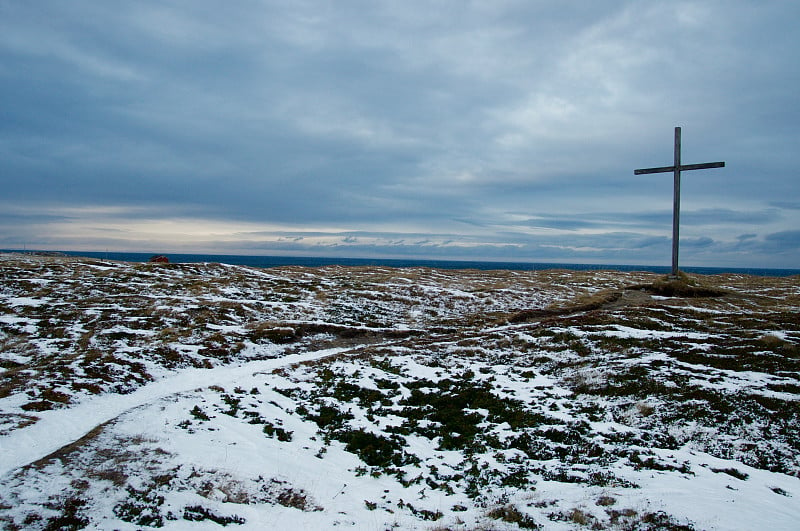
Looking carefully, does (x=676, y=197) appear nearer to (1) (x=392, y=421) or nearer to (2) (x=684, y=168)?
(2) (x=684, y=168)

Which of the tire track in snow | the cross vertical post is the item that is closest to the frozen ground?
the tire track in snow

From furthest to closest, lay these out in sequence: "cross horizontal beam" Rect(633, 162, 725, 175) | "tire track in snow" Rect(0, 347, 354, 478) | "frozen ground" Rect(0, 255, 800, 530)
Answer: "cross horizontal beam" Rect(633, 162, 725, 175) < "tire track in snow" Rect(0, 347, 354, 478) < "frozen ground" Rect(0, 255, 800, 530)

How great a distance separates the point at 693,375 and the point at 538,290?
34.5 m

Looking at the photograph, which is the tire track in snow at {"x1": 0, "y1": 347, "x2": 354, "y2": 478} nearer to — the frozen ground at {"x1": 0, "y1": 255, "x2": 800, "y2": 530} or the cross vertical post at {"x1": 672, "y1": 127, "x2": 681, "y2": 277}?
the frozen ground at {"x1": 0, "y1": 255, "x2": 800, "y2": 530}

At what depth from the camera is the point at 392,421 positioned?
672 inches

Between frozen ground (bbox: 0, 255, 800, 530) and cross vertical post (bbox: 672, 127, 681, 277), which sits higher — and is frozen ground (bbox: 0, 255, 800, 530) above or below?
below

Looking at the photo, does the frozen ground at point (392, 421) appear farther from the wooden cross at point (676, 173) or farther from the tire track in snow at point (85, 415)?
the wooden cross at point (676, 173)

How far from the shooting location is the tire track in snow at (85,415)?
1262 centimetres

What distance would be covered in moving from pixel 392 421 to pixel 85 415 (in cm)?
1160

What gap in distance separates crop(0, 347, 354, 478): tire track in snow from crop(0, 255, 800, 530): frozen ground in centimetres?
10

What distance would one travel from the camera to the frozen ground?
10445 mm

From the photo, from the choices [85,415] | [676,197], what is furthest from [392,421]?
[676,197]

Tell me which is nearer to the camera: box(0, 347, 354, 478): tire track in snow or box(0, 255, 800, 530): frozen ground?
box(0, 255, 800, 530): frozen ground

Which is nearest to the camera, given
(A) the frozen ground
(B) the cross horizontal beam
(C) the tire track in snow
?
(A) the frozen ground
